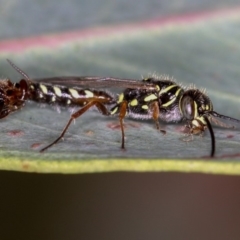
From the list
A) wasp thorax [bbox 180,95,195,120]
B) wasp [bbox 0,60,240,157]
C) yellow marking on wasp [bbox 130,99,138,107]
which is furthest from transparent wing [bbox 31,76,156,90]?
wasp thorax [bbox 180,95,195,120]

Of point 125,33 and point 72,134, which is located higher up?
point 125,33

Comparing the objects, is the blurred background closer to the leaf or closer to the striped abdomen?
the striped abdomen

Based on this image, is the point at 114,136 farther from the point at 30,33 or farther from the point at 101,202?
the point at 101,202

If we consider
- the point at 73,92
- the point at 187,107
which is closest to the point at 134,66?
the point at 187,107

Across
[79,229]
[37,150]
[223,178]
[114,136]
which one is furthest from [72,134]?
[223,178]

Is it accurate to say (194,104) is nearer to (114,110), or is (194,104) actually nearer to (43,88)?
(114,110)

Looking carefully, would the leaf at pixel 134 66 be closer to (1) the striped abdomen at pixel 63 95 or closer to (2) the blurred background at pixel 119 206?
(1) the striped abdomen at pixel 63 95
